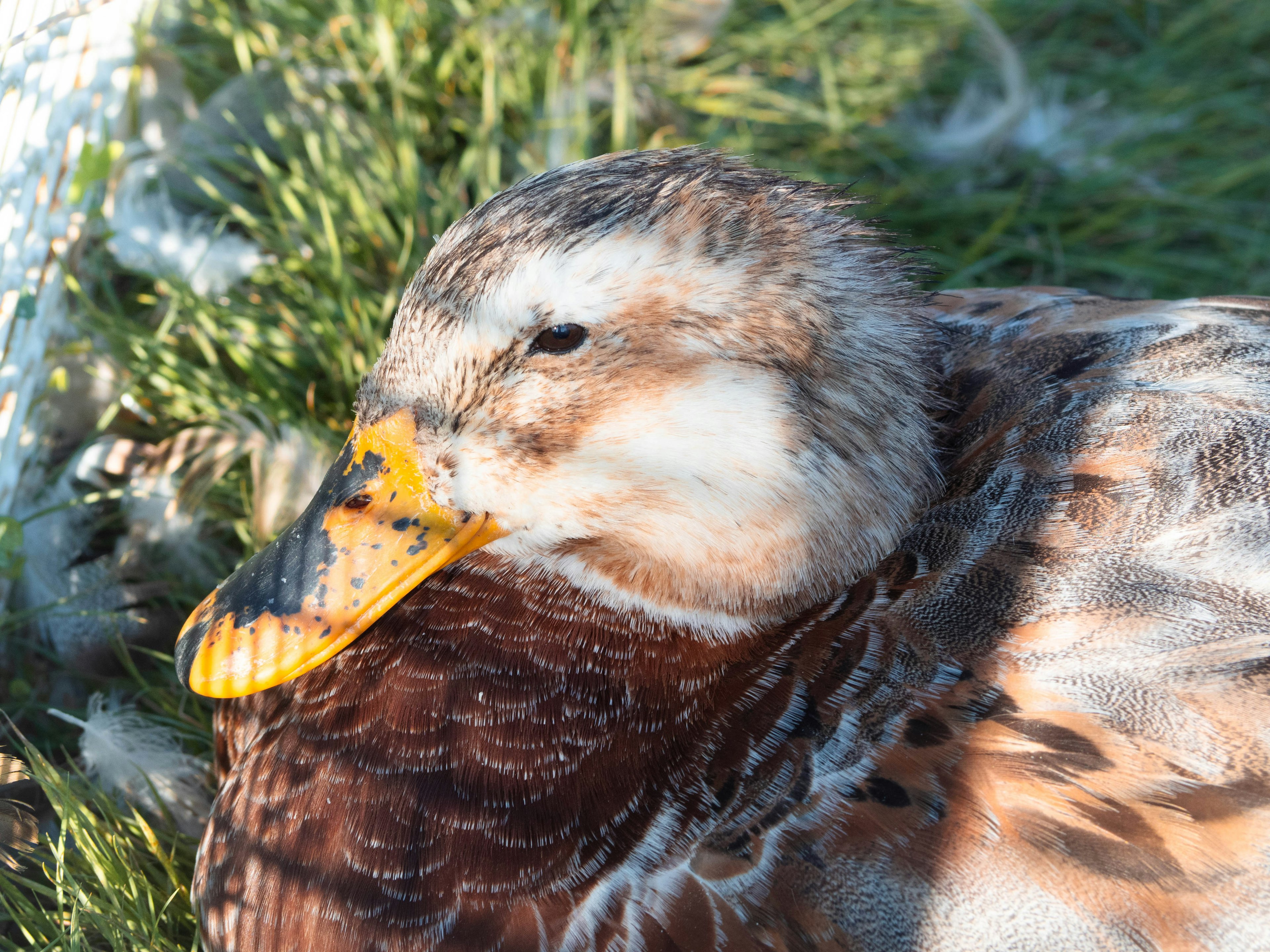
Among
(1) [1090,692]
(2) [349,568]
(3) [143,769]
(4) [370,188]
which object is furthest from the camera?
(4) [370,188]

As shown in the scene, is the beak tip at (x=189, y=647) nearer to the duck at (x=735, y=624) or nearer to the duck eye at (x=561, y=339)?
the duck at (x=735, y=624)

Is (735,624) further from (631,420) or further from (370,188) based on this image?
(370,188)

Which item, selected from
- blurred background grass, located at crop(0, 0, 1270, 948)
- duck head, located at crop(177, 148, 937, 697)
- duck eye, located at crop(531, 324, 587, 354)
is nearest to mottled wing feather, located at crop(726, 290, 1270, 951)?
duck head, located at crop(177, 148, 937, 697)

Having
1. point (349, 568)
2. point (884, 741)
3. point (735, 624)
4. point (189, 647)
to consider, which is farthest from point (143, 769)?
point (884, 741)

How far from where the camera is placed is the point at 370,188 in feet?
7.50

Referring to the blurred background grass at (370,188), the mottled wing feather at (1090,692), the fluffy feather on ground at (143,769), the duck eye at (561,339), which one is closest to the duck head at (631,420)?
the duck eye at (561,339)

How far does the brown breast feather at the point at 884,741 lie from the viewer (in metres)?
1.00

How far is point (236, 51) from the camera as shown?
8.21 feet

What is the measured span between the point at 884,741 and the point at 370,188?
68.5 inches

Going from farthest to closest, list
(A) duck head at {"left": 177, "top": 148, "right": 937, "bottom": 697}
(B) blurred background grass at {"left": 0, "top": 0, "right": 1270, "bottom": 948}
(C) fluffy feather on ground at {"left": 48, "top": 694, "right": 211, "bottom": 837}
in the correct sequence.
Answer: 1. (B) blurred background grass at {"left": 0, "top": 0, "right": 1270, "bottom": 948}
2. (C) fluffy feather on ground at {"left": 48, "top": 694, "right": 211, "bottom": 837}
3. (A) duck head at {"left": 177, "top": 148, "right": 937, "bottom": 697}

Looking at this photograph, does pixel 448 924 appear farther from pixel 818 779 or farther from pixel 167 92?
pixel 167 92

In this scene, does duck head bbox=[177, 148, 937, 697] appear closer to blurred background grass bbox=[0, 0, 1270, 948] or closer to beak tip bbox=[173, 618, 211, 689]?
beak tip bbox=[173, 618, 211, 689]

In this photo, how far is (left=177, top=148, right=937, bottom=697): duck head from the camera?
1.15 meters

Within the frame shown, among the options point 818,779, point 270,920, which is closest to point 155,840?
point 270,920
